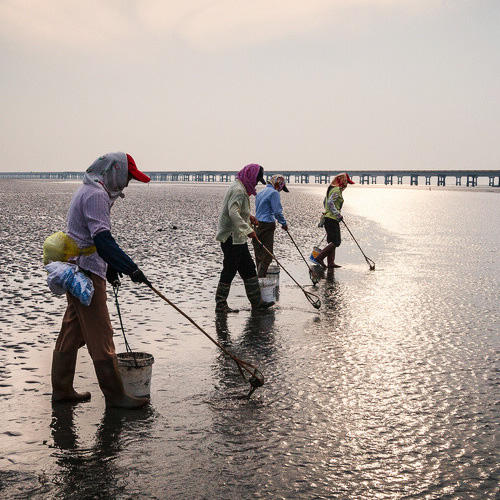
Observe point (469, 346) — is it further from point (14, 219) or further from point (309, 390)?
point (14, 219)

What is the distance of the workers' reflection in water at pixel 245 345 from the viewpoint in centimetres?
570

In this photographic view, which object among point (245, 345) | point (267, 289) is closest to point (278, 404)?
point (245, 345)

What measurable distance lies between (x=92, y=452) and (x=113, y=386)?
74cm

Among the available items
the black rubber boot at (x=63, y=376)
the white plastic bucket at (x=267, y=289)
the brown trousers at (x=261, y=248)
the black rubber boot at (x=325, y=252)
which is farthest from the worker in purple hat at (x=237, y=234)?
the black rubber boot at (x=325, y=252)

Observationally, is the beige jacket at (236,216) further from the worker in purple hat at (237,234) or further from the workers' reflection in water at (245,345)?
the workers' reflection in water at (245,345)

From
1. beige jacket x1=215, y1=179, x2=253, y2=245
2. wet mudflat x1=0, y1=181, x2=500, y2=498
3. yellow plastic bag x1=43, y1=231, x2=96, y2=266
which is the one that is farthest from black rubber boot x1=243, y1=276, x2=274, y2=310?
yellow plastic bag x1=43, y1=231, x2=96, y2=266

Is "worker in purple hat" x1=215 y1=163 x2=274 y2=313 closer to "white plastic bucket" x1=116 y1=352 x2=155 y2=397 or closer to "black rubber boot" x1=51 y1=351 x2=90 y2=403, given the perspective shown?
"white plastic bucket" x1=116 y1=352 x2=155 y2=397

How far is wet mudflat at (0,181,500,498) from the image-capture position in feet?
12.2

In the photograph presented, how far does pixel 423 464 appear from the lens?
12.9ft

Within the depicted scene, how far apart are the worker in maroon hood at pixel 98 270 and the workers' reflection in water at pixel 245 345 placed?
104 centimetres

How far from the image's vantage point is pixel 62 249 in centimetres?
463

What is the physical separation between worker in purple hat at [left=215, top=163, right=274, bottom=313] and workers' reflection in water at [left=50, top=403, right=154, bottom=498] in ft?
12.2

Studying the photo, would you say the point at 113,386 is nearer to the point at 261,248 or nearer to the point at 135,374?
the point at 135,374

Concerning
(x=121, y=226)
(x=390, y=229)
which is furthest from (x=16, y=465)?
(x=390, y=229)
